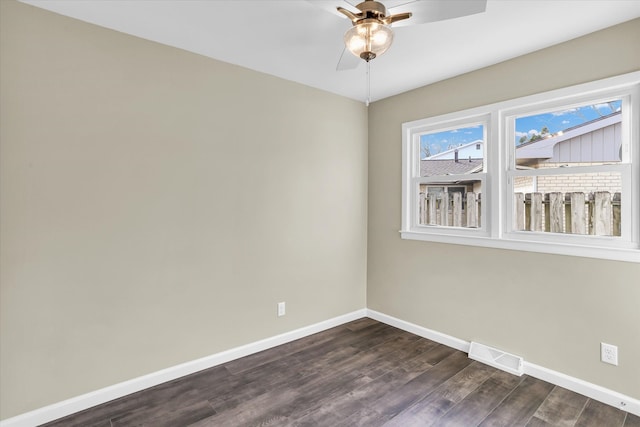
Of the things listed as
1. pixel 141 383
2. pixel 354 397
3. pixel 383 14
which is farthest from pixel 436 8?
pixel 141 383

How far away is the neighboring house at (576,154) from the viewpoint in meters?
2.30

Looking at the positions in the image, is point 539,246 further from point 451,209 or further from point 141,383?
point 141,383

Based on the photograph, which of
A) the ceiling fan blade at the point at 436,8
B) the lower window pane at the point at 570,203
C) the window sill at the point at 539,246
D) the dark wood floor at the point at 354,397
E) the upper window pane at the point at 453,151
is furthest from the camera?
the upper window pane at the point at 453,151

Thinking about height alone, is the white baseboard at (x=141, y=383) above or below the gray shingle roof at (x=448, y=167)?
below

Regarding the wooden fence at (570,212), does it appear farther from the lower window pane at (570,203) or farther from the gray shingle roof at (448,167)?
the gray shingle roof at (448,167)

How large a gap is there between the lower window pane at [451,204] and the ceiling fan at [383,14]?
5.91ft

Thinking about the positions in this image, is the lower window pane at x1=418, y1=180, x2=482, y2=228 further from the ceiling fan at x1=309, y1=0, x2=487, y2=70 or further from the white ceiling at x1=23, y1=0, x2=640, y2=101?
the ceiling fan at x1=309, y1=0, x2=487, y2=70

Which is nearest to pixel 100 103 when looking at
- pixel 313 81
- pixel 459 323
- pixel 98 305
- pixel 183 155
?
pixel 183 155

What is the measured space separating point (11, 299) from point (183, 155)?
53.0 inches

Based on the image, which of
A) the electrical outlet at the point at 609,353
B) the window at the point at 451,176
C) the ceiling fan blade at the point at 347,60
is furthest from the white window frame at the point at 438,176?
the ceiling fan blade at the point at 347,60

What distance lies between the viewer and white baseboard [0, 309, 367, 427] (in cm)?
200

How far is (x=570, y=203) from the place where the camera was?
2.46m

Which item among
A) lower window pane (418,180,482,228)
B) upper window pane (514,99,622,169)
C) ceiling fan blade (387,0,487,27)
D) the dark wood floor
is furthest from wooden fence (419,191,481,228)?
ceiling fan blade (387,0,487,27)

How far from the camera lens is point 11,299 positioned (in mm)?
1931
